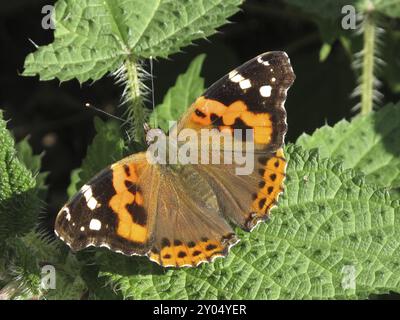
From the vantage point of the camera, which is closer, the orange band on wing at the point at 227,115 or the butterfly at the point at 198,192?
the butterfly at the point at 198,192

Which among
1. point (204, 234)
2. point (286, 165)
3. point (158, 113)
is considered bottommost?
point (204, 234)

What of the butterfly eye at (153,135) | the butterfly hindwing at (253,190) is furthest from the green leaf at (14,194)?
the butterfly hindwing at (253,190)

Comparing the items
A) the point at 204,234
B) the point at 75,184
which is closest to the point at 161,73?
the point at 75,184

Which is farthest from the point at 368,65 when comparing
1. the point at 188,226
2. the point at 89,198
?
the point at 89,198

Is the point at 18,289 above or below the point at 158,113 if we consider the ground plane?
below

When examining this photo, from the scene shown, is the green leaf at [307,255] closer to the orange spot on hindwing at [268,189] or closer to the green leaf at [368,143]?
the orange spot on hindwing at [268,189]

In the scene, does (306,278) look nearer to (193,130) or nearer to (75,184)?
(193,130)
